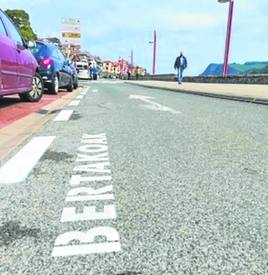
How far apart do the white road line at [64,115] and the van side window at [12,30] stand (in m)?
1.48

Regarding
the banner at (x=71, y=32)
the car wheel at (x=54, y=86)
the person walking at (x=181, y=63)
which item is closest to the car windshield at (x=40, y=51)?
the car wheel at (x=54, y=86)

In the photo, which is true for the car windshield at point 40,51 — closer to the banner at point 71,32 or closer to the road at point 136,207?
the road at point 136,207

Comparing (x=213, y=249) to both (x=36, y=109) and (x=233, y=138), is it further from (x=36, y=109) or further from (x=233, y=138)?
(x=36, y=109)

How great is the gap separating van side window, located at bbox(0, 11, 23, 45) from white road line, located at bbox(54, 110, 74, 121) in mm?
1480

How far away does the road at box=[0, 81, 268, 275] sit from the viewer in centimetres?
217

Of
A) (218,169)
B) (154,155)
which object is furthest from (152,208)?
(154,155)

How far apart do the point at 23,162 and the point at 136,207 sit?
1.66 m

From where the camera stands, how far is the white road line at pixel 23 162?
3.69 m

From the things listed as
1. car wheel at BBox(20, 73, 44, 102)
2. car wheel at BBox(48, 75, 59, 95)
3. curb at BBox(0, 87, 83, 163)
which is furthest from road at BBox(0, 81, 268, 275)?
car wheel at BBox(48, 75, 59, 95)

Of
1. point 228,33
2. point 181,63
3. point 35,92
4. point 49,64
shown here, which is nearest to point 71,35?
point 181,63

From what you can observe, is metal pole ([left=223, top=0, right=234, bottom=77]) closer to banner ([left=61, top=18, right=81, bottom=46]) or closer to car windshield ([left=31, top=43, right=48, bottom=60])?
car windshield ([left=31, top=43, right=48, bottom=60])

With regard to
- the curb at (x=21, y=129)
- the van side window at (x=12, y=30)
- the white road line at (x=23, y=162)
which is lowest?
the curb at (x=21, y=129)

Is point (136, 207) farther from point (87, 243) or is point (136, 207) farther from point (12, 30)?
point (12, 30)

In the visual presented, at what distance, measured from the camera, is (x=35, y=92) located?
33.8 feet
